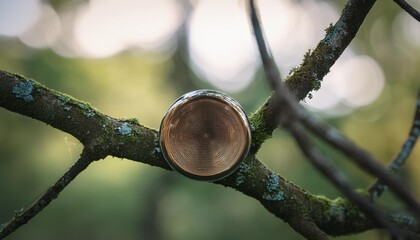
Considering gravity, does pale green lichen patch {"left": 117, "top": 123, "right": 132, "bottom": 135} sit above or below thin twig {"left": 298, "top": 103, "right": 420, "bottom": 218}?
below

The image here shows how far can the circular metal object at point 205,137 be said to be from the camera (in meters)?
1.34

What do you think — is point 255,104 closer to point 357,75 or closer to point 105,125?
point 357,75

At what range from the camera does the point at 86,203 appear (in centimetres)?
1155

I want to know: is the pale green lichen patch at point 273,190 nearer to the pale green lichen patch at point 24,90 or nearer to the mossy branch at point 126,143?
the mossy branch at point 126,143

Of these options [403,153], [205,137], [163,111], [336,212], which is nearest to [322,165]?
[205,137]

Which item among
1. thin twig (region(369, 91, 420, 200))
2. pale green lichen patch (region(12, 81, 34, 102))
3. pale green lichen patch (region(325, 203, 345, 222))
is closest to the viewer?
pale green lichen patch (region(12, 81, 34, 102))

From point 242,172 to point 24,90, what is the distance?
73 centimetres

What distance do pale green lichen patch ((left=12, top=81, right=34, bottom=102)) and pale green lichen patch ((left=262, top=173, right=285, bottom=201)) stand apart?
0.82 m

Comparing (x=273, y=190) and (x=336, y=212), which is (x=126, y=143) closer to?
(x=273, y=190)

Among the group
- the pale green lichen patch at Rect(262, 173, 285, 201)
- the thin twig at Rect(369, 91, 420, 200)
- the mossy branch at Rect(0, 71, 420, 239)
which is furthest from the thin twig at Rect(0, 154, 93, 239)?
the thin twig at Rect(369, 91, 420, 200)

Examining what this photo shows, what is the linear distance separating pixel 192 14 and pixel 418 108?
9.61 meters

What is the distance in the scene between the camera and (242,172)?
1.53m

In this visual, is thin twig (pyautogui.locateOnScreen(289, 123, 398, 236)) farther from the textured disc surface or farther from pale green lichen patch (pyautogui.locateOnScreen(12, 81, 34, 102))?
pale green lichen patch (pyautogui.locateOnScreen(12, 81, 34, 102))

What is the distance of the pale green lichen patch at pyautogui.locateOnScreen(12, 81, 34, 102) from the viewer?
1.29m
